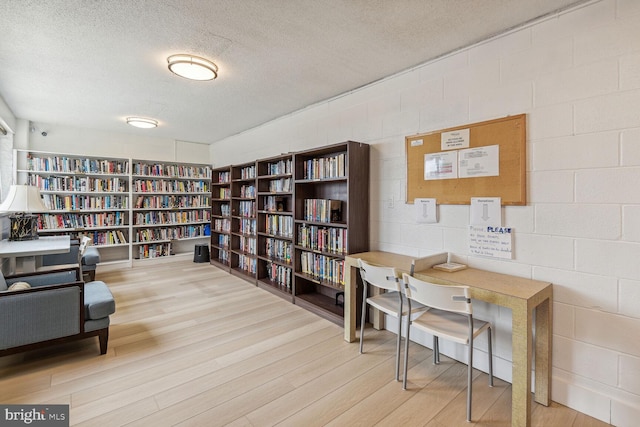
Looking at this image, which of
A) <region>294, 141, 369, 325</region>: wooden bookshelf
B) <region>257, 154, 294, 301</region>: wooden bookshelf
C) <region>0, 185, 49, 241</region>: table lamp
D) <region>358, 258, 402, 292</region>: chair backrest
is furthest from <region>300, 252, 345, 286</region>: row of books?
<region>0, 185, 49, 241</region>: table lamp

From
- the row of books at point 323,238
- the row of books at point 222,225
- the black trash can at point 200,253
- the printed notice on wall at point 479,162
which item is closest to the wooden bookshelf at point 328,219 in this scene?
the row of books at point 323,238

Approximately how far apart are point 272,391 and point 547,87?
2.76 meters

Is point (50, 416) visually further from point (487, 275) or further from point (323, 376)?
point (487, 275)

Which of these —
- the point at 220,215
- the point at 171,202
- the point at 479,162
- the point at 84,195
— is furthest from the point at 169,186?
the point at 479,162

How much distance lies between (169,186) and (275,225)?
10.2ft

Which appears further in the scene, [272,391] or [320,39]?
[320,39]

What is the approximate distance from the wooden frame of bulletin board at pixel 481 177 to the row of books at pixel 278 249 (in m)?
1.87

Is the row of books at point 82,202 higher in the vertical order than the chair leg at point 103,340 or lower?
higher

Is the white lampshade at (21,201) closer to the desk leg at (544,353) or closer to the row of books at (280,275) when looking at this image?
the row of books at (280,275)

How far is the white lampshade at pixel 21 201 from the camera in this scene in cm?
303

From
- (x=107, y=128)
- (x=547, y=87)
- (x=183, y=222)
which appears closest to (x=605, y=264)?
(x=547, y=87)

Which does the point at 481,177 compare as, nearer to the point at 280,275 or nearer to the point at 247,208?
the point at 280,275

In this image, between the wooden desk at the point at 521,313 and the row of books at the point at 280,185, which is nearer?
the wooden desk at the point at 521,313

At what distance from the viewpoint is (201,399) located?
1.88 m
